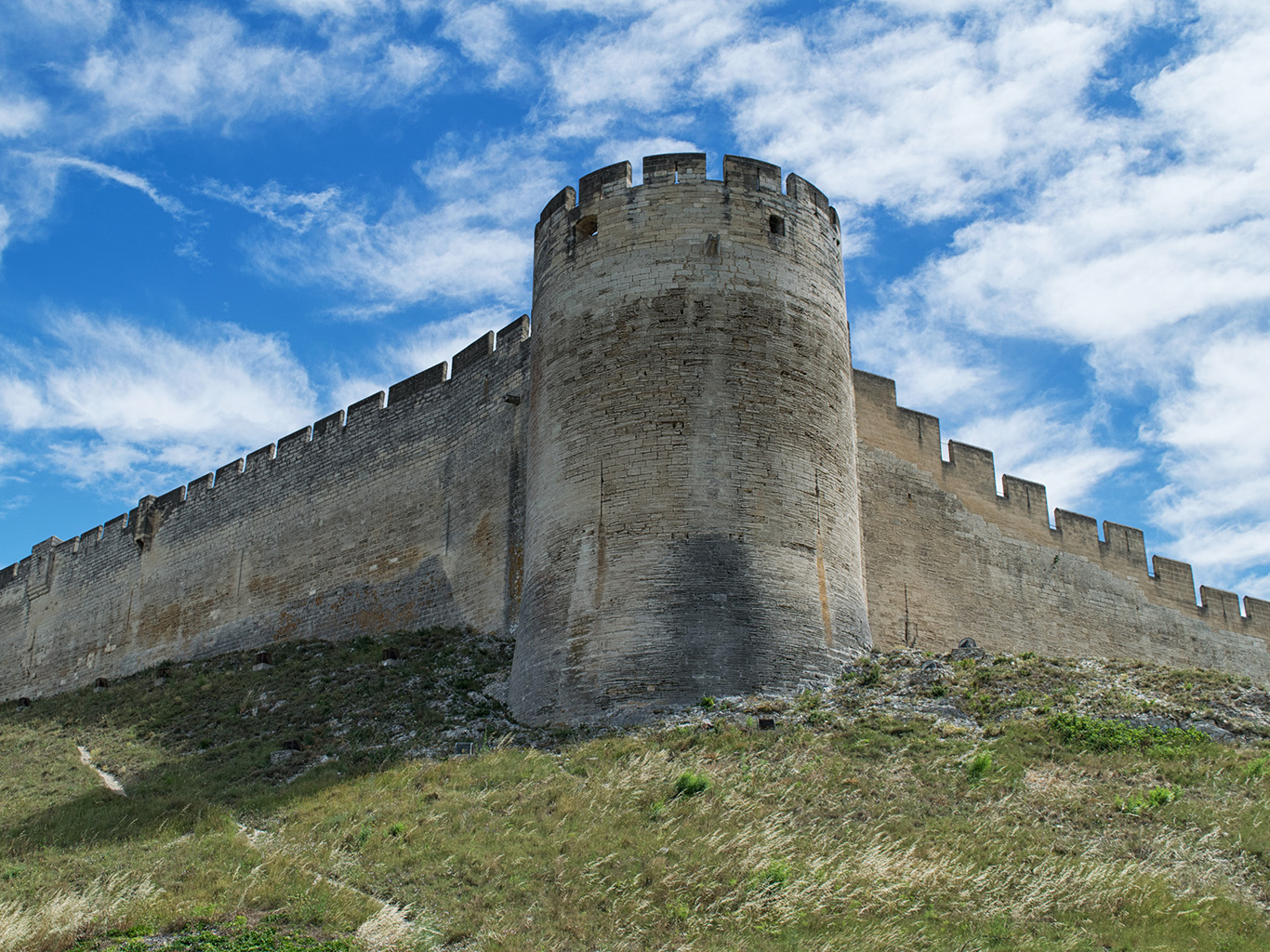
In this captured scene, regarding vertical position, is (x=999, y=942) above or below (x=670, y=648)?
below

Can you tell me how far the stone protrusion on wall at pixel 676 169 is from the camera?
579 inches

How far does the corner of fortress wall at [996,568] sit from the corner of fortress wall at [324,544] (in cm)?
524

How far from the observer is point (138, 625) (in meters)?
24.8

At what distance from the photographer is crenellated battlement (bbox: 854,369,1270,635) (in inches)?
746

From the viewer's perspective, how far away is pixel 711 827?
9.19m

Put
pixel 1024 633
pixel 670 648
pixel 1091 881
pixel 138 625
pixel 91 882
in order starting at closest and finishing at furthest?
1. pixel 1091 881
2. pixel 91 882
3. pixel 670 648
4. pixel 1024 633
5. pixel 138 625

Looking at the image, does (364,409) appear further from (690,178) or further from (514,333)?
(690,178)

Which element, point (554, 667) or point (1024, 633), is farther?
point (1024, 633)

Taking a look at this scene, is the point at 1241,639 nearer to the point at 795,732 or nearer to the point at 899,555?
the point at 899,555

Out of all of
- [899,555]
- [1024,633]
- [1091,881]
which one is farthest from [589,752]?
A: [1024,633]

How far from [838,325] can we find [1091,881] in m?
8.20

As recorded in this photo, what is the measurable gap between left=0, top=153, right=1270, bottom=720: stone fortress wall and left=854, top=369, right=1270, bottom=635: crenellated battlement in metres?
0.05

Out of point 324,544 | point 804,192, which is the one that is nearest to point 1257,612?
point 804,192

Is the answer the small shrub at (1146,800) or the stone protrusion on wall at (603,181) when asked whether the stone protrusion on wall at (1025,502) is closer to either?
the stone protrusion on wall at (603,181)
